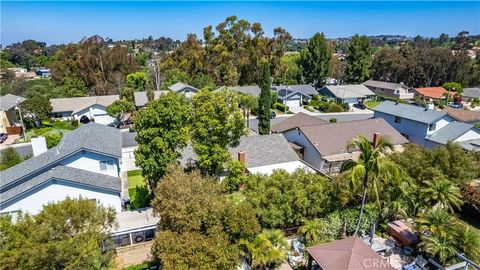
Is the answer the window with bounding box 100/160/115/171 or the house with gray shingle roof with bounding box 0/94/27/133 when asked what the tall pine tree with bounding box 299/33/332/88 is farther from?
the window with bounding box 100/160/115/171

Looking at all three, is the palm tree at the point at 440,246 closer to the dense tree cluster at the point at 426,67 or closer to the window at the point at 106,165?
the window at the point at 106,165

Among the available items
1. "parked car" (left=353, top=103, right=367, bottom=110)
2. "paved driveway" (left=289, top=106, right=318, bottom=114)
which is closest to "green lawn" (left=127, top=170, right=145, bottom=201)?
"paved driveway" (left=289, top=106, right=318, bottom=114)

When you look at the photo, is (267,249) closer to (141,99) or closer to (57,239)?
(57,239)

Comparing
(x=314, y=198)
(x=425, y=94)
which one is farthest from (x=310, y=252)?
(x=425, y=94)

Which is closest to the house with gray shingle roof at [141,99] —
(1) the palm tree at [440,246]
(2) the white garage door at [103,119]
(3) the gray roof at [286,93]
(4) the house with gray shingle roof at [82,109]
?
(4) the house with gray shingle roof at [82,109]

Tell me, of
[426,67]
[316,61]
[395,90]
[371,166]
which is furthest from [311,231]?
[426,67]

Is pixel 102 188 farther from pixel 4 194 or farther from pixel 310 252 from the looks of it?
pixel 310 252
